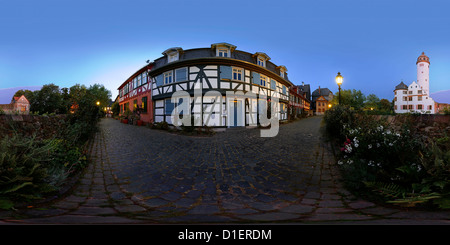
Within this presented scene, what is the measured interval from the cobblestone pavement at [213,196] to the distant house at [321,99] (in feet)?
165

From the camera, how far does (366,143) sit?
441 cm

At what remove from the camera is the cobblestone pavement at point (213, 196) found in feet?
7.38

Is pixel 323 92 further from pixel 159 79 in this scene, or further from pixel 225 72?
pixel 159 79

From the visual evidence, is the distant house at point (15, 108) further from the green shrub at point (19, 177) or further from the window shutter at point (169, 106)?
the window shutter at point (169, 106)

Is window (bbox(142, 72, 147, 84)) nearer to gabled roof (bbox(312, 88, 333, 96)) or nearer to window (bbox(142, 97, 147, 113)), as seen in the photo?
window (bbox(142, 97, 147, 113))

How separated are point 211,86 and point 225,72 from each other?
160 cm

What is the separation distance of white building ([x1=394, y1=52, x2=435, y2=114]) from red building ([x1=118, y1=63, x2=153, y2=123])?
51.4 m

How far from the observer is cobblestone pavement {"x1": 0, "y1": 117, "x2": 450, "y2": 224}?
2.25 meters

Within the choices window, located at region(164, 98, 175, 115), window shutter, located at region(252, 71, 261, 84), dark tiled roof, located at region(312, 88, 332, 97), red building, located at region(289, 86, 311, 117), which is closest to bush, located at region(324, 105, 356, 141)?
window shutter, located at region(252, 71, 261, 84)

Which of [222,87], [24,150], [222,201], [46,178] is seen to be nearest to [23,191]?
[46,178]

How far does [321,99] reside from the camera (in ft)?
164

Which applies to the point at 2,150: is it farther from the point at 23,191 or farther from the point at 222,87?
the point at 222,87

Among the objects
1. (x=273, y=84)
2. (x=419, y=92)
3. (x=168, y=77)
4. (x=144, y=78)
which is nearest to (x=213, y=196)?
(x=168, y=77)
